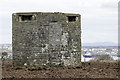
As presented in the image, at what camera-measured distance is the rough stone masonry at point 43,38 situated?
15656 mm

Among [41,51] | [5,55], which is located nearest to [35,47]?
[41,51]

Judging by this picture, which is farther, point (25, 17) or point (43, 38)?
point (25, 17)

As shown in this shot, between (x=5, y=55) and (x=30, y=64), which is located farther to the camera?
(x=5, y=55)

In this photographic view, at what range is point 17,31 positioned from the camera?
15773mm

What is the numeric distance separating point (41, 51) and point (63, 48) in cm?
89

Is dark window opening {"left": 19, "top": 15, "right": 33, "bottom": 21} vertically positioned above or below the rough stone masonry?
above

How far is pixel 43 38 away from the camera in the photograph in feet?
51.4

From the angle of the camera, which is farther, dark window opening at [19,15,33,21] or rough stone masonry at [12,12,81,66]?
dark window opening at [19,15,33,21]

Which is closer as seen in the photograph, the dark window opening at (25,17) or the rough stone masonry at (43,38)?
the rough stone masonry at (43,38)

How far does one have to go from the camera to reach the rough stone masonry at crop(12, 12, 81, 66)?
51.4 ft

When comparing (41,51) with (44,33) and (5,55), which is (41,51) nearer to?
(44,33)

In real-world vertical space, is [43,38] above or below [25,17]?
below

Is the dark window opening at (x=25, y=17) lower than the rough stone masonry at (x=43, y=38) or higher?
higher

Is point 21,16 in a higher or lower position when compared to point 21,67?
higher
